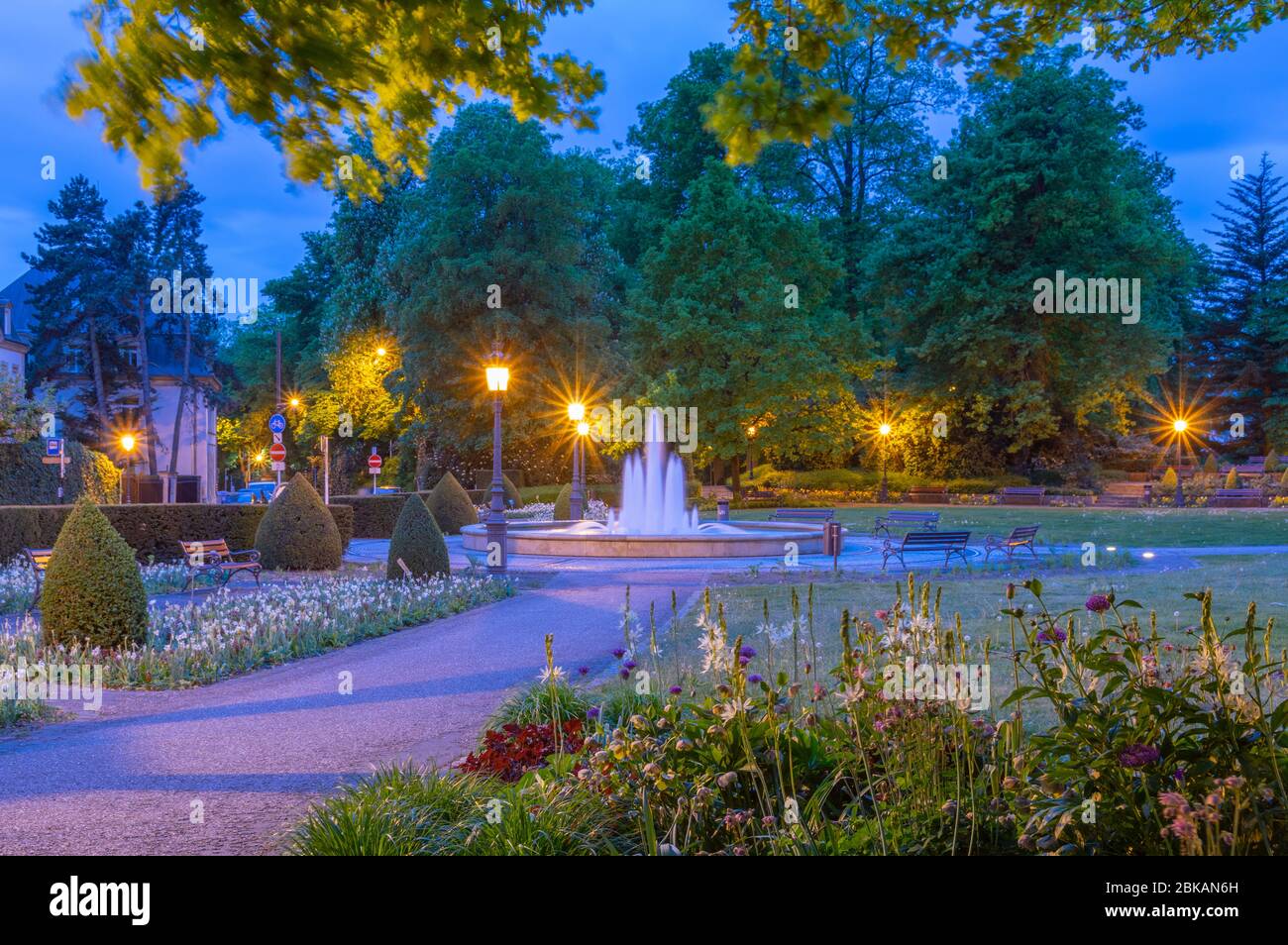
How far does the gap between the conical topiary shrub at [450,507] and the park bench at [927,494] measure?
21728 mm

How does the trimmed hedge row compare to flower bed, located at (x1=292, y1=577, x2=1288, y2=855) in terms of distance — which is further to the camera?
the trimmed hedge row

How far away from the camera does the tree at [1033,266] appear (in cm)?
4281

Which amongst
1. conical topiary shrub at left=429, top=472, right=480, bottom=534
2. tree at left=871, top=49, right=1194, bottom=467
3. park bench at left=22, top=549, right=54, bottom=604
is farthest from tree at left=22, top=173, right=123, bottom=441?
tree at left=871, top=49, right=1194, bottom=467

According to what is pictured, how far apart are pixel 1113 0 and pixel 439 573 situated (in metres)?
12.8

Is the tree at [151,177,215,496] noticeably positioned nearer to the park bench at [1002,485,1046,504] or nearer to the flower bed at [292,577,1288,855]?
the flower bed at [292,577,1288,855]

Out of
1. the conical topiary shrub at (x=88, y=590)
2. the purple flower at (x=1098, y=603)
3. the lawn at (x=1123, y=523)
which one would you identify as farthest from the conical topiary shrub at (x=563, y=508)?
the purple flower at (x=1098, y=603)

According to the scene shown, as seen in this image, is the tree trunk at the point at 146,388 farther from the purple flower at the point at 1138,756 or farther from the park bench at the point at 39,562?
the purple flower at the point at 1138,756

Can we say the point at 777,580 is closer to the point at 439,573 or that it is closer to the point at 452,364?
the point at 439,573

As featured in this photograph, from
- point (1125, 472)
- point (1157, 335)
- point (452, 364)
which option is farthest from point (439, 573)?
point (1125, 472)

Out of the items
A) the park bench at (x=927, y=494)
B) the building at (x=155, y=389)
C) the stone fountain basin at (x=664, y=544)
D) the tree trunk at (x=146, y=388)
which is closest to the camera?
the stone fountain basin at (x=664, y=544)

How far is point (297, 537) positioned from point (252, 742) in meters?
13.4

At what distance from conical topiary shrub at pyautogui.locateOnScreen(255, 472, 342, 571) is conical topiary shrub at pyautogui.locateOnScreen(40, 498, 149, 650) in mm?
9434

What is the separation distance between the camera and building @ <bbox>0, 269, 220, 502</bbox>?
4488 cm

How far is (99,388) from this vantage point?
45.3m
